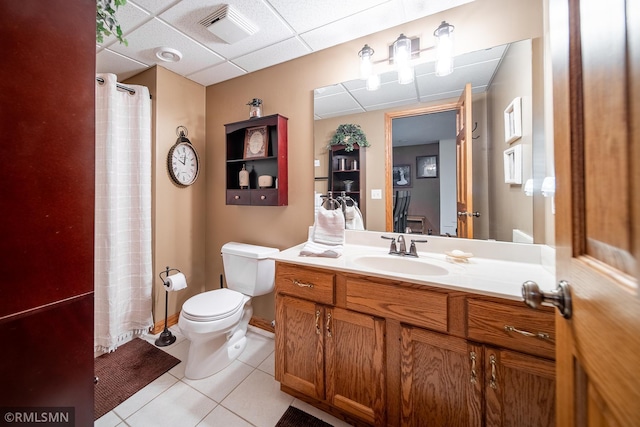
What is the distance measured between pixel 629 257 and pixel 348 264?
99 cm

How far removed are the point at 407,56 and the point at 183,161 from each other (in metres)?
2.03

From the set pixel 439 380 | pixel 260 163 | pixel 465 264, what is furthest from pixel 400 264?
pixel 260 163

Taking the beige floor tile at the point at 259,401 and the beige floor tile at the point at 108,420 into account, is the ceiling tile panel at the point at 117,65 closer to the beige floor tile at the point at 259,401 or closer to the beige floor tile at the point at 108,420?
the beige floor tile at the point at 108,420

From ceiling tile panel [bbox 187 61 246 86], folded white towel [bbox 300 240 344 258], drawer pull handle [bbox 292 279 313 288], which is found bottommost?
drawer pull handle [bbox 292 279 313 288]

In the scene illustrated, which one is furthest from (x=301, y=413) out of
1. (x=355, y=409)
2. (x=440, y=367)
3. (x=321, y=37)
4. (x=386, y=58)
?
(x=321, y=37)

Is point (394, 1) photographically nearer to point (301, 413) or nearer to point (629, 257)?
point (629, 257)

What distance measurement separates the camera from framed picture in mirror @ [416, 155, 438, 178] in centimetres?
155

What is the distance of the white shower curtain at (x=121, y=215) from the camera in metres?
1.79

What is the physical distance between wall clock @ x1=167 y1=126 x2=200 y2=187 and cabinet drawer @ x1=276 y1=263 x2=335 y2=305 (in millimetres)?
1457

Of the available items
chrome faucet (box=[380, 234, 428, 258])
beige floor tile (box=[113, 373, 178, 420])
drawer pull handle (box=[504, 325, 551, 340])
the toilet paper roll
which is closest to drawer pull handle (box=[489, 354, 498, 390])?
drawer pull handle (box=[504, 325, 551, 340])

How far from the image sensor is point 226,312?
5.26 feet

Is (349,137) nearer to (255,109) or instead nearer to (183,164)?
(255,109)

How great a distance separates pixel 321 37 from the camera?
1.69 metres

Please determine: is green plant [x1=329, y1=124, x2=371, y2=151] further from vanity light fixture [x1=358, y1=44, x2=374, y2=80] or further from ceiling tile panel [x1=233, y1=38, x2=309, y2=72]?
ceiling tile panel [x1=233, y1=38, x2=309, y2=72]
